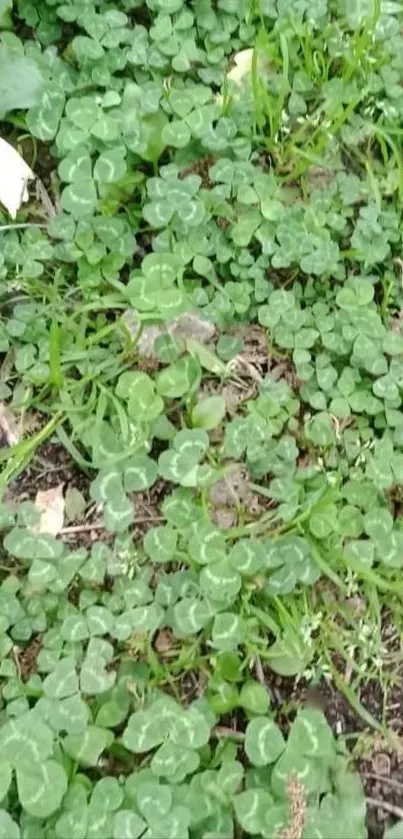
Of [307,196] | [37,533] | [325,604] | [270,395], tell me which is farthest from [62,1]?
[325,604]

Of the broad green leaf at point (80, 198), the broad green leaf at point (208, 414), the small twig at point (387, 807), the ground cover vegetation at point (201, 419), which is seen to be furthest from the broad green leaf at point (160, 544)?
the broad green leaf at point (80, 198)

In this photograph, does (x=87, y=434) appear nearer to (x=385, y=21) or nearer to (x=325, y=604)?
(x=325, y=604)

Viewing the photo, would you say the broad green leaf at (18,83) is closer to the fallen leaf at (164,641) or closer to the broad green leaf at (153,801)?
the fallen leaf at (164,641)

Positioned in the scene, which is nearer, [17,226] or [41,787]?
[41,787]

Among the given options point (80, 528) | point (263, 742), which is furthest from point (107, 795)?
point (80, 528)

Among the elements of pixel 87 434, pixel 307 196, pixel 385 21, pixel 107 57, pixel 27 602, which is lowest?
pixel 27 602

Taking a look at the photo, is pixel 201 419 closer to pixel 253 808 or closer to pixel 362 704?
pixel 362 704
